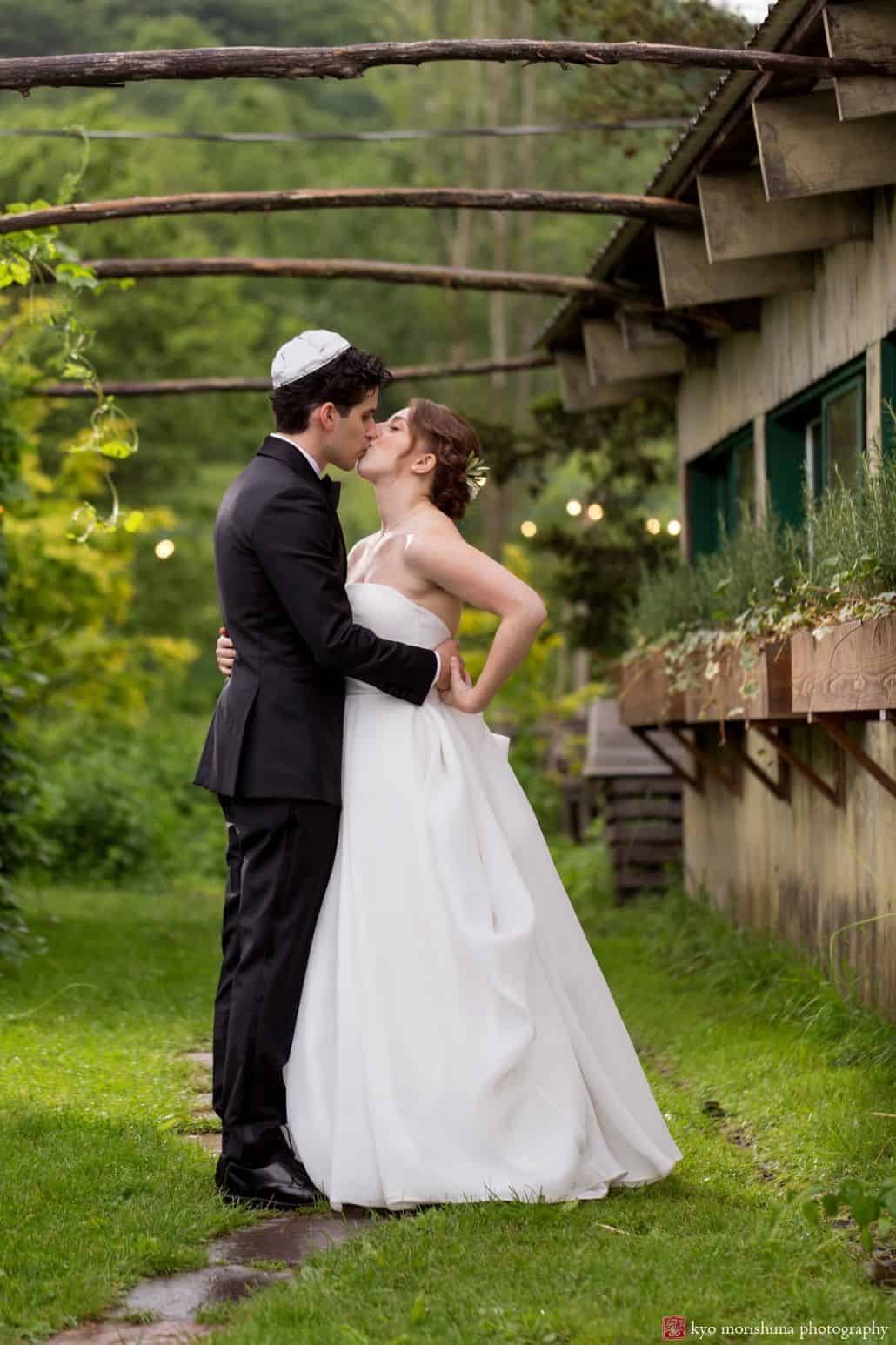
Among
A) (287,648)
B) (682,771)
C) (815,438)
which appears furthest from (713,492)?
(287,648)

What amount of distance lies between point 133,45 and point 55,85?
2998 cm

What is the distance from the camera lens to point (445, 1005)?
445cm

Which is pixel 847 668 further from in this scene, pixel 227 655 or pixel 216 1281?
pixel 216 1281

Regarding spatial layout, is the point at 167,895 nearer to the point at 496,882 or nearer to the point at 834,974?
the point at 834,974

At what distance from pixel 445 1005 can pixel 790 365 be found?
4.74 metres

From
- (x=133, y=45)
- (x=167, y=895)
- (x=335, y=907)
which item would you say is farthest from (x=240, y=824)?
(x=133, y=45)

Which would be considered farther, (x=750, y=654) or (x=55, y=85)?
(x=750, y=654)

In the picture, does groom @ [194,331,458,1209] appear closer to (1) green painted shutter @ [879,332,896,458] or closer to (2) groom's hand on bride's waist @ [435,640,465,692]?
(2) groom's hand on bride's waist @ [435,640,465,692]

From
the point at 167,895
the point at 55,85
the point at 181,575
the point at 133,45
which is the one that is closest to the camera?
the point at 55,85

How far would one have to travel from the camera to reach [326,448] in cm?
481

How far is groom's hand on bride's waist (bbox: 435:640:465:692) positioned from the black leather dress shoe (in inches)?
52.6

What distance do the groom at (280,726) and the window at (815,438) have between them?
10.1 ft

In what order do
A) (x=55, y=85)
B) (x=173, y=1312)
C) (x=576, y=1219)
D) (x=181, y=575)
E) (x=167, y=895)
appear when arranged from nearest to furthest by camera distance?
(x=173, y=1312) → (x=576, y=1219) → (x=55, y=85) → (x=167, y=895) → (x=181, y=575)

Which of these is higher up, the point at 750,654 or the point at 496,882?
the point at 750,654
